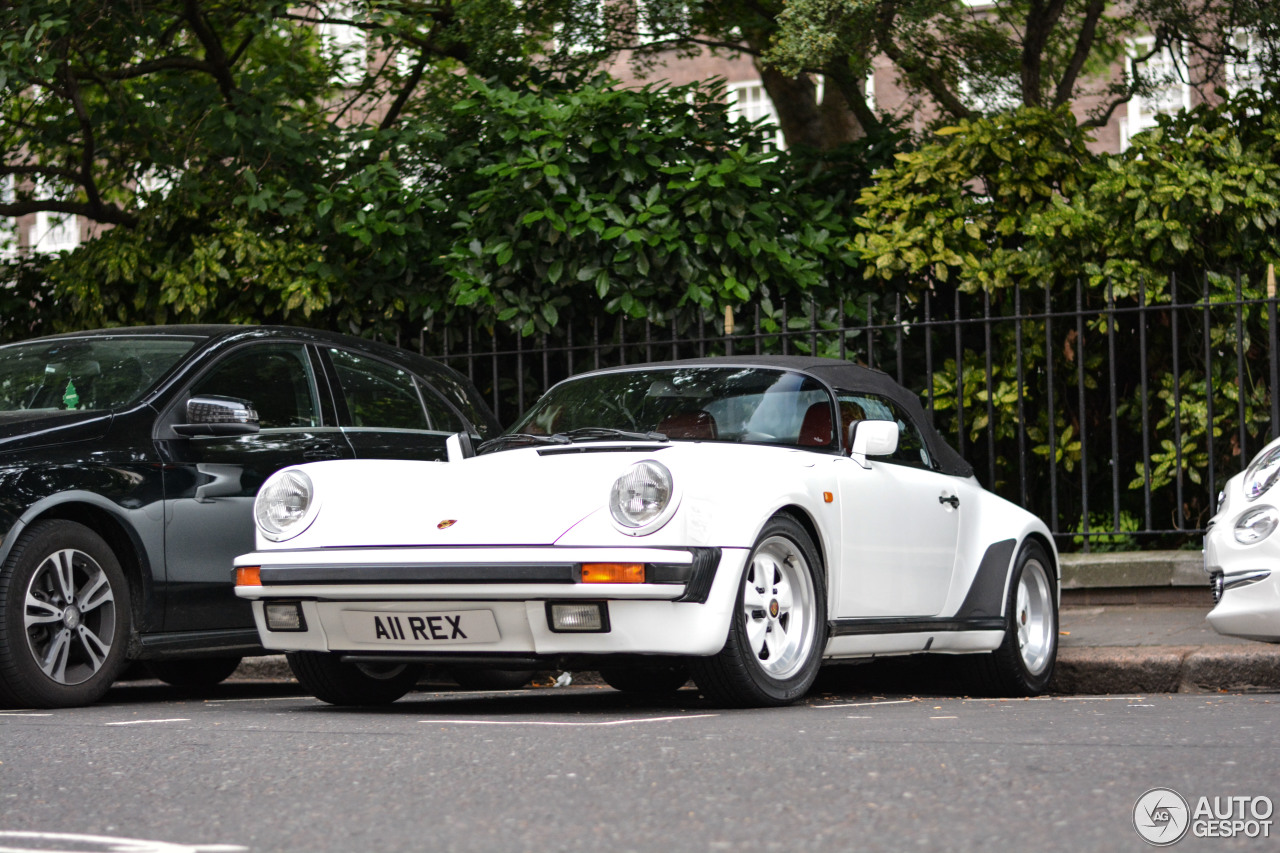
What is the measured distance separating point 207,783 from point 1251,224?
25.9 ft

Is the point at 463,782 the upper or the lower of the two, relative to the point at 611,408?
lower

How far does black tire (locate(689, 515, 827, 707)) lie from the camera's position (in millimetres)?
→ 5691

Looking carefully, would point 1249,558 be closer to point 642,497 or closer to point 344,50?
point 642,497

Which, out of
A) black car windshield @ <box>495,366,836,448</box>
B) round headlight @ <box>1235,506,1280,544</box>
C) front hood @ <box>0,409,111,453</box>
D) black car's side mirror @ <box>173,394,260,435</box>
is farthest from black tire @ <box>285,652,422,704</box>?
round headlight @ <box>1235,506,1280,544</box>

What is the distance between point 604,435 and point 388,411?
1.95 m

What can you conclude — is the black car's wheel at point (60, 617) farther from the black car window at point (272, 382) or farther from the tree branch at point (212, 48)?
the tree branch at point (212, 48)

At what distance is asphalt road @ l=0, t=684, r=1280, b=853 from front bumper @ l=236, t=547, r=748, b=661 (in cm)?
26

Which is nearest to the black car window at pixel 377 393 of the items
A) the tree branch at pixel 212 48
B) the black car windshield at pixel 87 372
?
the black car windshield at pixel 87 372

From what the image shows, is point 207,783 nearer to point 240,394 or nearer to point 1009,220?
point 240,394

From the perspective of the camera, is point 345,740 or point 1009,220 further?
point 1009,220

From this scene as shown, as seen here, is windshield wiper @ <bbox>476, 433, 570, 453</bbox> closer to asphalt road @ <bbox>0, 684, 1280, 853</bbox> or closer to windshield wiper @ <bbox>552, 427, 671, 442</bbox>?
windshield wiper @ <bbox>552, 427, 671, 442</bbox>

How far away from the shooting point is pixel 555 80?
12.9 meters

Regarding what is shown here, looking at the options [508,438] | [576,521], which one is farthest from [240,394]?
[576,521]

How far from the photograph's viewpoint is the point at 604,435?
20.8 feet
